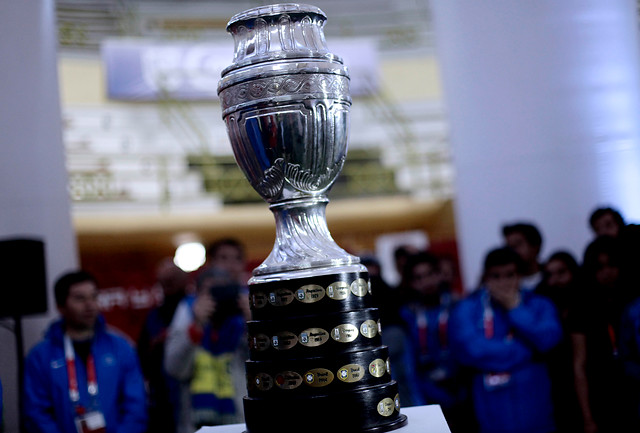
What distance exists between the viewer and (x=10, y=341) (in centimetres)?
405

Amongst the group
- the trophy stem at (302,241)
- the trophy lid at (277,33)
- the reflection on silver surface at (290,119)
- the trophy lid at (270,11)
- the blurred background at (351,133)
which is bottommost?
the trophy stem at (302,241)

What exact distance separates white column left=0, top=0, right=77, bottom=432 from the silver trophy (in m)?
2.75

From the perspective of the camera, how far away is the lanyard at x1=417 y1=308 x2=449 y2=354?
14.3 ft

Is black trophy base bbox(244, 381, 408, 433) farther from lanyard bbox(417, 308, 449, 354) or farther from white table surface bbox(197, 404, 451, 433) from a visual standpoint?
lanyard bbox(417, 308, 449, 354)

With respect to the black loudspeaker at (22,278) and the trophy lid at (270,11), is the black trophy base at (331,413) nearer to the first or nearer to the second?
the trophy lid at (270,11)

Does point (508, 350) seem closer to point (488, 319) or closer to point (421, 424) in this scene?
point (488, 319)

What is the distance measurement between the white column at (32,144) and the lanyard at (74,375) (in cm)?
95

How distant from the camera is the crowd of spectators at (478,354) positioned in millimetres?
3328

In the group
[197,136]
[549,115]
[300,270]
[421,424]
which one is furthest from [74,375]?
[197,136]

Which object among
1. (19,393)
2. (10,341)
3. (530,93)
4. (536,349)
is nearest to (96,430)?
(19,393)

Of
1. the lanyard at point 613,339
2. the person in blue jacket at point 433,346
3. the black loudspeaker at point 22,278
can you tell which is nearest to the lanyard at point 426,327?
the person in blue jacket at point 433,346

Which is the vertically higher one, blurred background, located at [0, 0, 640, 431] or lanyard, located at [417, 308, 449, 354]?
blurred background, located at [0, 0, 640, 431]

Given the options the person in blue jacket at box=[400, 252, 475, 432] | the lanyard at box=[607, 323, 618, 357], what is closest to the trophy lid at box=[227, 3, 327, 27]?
the lanyard at box=[607, 323, 618, 357]

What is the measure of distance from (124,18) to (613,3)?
9480mm
